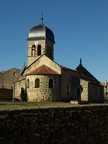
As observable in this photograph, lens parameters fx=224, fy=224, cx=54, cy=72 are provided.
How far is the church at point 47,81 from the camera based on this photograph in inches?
1160

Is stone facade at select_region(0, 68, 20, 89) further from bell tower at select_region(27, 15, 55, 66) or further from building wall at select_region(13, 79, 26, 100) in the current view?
building wall at select_region(13, 79, 26, 100)

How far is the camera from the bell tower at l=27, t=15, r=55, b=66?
39.6 metres

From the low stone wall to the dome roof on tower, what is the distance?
3219 cm

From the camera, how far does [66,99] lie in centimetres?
3150

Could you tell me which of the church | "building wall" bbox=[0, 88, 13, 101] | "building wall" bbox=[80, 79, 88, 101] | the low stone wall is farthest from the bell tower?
the low stone wall

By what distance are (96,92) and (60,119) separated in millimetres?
33097

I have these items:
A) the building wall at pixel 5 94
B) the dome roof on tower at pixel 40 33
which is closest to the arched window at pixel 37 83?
the building wall at pixel 5 94

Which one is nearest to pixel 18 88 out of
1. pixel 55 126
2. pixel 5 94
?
pixel 5 94

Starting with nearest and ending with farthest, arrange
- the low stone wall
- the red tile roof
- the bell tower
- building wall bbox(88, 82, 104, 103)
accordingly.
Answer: the low stone wall
the red tile roof
building wall bbox(88, 82, 104, 103)
the bell tower

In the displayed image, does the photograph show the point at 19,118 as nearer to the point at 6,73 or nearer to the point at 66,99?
the point at 66,99

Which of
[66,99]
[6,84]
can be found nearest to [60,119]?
[66,99]

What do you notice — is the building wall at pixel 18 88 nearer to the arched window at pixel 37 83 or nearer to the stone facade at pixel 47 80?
the stone facade at pixel 47 80

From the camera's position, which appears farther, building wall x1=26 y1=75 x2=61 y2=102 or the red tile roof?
the red tile roof

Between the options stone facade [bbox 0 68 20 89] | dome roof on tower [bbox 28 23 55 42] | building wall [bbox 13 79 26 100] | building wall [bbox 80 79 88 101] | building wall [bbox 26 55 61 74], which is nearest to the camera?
building wall [bbox 26 55 61 74]
